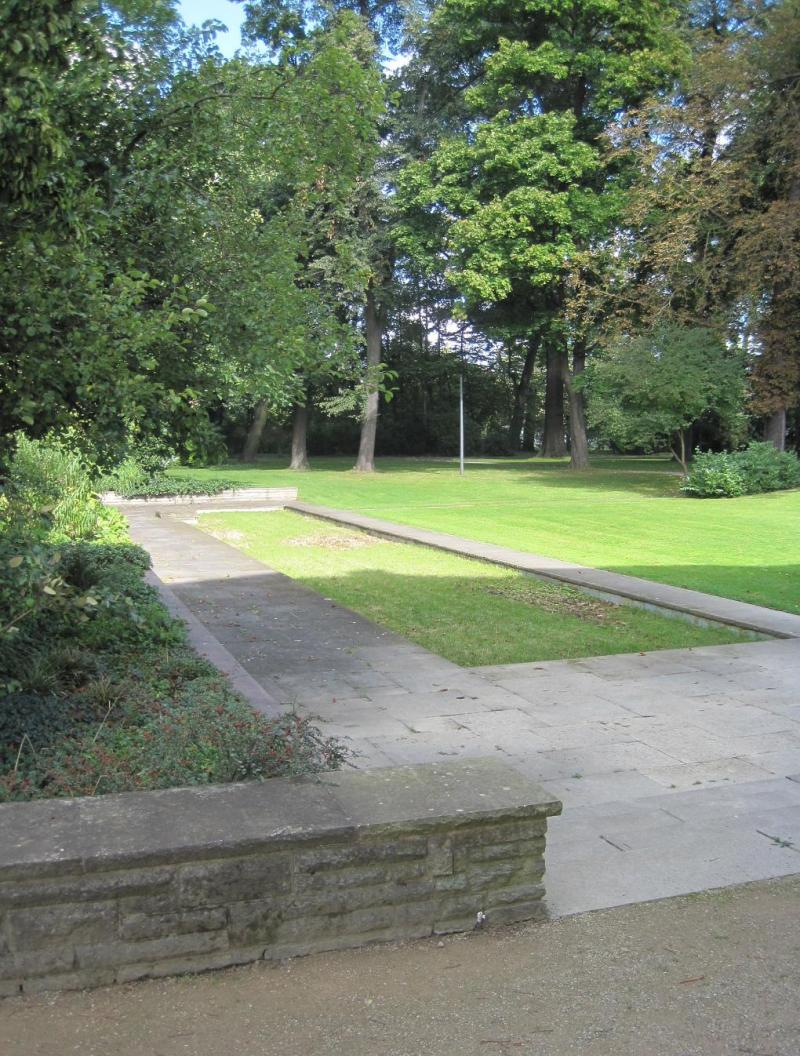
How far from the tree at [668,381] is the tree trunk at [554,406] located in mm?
8721

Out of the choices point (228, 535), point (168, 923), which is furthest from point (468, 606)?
point (228, 535)

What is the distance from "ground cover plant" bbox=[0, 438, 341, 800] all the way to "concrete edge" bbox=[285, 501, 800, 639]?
17.3 feet

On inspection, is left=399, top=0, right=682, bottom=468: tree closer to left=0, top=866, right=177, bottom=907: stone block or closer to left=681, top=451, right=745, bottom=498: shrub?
left=681, top=451, right=745, bottom=498: shrub

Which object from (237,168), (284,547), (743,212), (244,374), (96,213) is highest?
(743,212)

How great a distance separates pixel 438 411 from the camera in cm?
5172

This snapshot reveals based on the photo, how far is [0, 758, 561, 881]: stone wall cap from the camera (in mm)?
2959

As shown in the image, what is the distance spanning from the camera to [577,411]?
3406 centimetres

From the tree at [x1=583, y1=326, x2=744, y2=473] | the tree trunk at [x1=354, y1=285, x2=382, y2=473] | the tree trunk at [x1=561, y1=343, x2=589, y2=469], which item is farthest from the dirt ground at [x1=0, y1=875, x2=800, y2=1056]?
the tree trunk at [x1=354, y1=285, x2=382, y2=473]

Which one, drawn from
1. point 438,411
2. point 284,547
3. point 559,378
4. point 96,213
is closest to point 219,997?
point 96,213

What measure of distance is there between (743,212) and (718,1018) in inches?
1047

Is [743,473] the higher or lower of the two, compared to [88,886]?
higher

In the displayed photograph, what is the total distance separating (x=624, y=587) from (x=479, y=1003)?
327 inches

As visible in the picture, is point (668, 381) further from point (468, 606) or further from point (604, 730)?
point (604, 730)

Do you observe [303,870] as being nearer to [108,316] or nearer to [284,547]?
[108,316]
